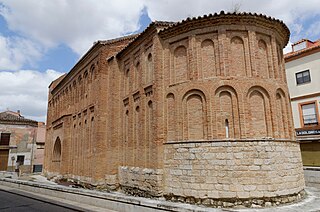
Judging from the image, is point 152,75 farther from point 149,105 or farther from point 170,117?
point 170,117

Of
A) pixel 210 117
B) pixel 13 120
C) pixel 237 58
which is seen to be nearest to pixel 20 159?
pixel 13 120

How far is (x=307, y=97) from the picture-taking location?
1634 cm

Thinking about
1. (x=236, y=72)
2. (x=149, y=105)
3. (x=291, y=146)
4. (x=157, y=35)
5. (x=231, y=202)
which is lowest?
(x=231, y=202)

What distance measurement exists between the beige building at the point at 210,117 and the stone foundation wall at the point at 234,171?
0.11 ft

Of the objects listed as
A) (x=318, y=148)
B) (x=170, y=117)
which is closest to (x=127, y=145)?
(x=170, y=117)

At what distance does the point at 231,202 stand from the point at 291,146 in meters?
3.27

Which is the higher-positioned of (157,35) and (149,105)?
(157,35)

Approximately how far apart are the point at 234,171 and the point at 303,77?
37.5 feet

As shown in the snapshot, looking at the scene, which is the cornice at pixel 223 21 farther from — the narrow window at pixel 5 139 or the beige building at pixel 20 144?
the narrow window at pixel 5 139

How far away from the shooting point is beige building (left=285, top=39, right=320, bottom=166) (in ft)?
52.2

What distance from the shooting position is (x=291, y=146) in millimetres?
9570

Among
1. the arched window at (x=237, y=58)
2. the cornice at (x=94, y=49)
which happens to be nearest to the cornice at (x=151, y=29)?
the cornice at (x=94, y=49)

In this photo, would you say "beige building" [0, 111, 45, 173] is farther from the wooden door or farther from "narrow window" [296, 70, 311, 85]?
"narrow window" [296, 70, 311, 85]

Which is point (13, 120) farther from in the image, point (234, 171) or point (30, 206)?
point (234, 171)
